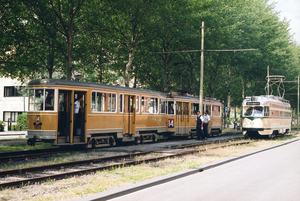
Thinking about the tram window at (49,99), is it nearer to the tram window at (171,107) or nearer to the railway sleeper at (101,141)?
the railway sleeper at (101,141)

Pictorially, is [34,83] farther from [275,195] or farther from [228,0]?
[228,0]

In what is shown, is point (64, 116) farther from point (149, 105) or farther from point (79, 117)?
point (149, 105)

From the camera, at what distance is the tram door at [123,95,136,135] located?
17516mm

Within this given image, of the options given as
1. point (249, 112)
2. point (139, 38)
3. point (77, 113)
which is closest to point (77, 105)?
point (77, 113)

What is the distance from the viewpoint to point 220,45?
29422 mm

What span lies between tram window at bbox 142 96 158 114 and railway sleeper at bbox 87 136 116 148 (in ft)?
9.96

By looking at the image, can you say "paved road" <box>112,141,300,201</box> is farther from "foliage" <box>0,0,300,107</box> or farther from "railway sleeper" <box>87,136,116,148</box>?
"foliage" <box>0,0,300,107</box>

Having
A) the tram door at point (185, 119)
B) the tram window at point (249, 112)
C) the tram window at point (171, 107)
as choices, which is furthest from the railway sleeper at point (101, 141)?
the tram window at point (249, 112)

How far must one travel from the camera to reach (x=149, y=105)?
19.6 metres

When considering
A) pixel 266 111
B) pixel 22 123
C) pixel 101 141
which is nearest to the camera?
pixel 101 141

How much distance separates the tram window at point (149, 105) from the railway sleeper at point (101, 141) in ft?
9.96

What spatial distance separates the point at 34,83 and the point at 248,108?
17.1 meters

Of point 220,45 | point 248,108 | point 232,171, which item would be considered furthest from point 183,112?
point 232,171

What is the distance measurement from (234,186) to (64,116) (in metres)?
8.85
